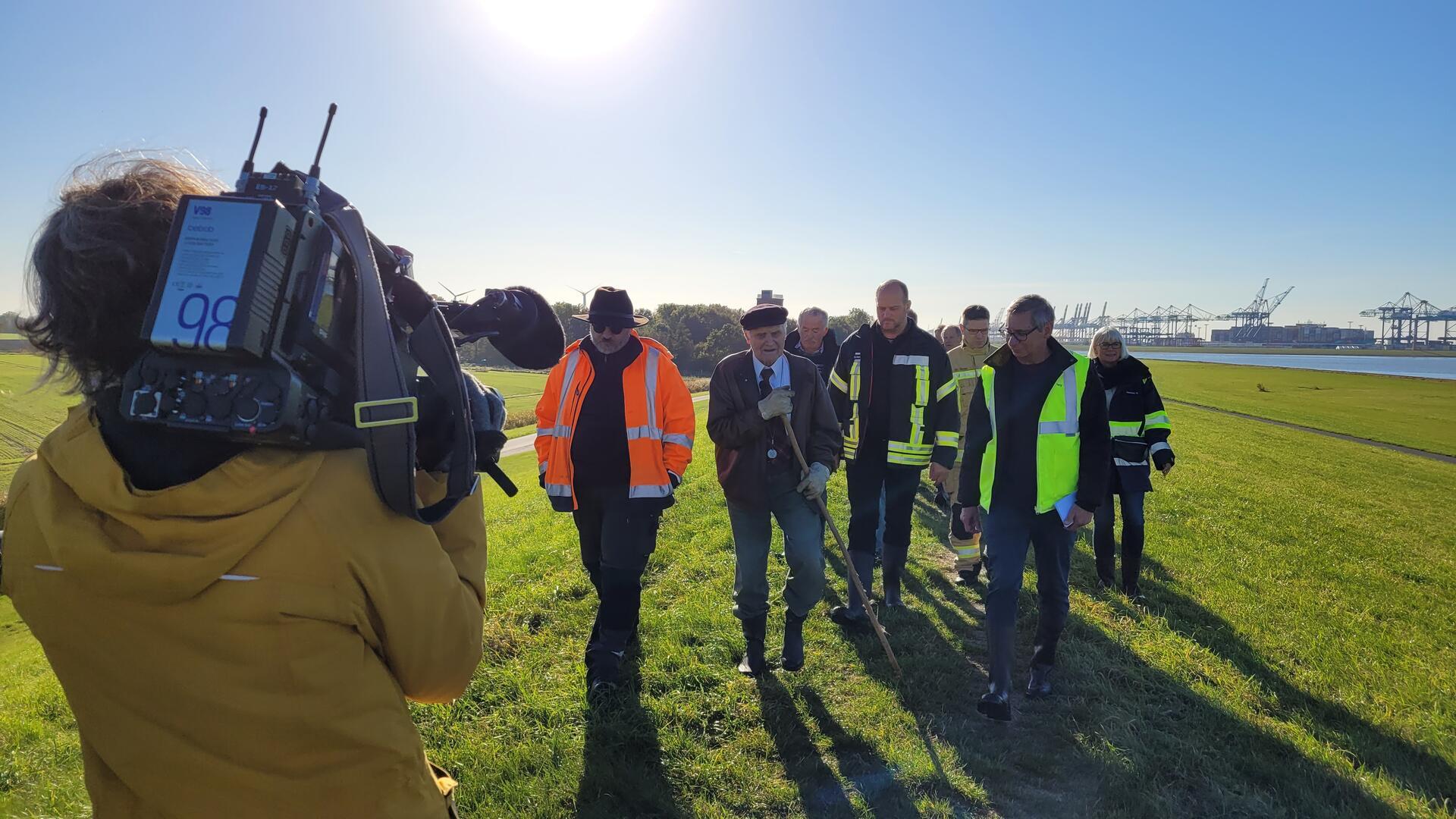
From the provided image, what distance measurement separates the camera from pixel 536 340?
176cm

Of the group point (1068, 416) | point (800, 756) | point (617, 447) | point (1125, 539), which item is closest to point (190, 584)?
point (800, 756)

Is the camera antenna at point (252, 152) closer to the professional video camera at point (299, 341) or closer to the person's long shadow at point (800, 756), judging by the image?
the professional video camera at point (299, 341)

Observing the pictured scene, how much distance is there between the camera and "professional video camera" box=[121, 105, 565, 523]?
3.39 feet

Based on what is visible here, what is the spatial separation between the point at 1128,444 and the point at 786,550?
3498mm

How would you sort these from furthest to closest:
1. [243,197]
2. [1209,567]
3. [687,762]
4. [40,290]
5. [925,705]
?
[1209,567] < [925,705] < [687,762] < [40,290] < [243,197]

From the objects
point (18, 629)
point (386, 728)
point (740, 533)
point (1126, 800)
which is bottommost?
point (18, 629)

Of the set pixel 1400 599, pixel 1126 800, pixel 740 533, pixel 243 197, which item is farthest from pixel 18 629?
pixel 1400 599

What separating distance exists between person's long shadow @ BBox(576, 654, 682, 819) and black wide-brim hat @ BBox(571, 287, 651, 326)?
2.20m

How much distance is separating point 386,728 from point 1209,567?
25.0 feet

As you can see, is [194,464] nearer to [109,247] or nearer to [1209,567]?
[109,247]

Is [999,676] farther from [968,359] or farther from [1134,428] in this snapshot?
[968,359]

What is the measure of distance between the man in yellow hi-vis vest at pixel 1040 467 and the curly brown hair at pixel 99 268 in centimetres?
415

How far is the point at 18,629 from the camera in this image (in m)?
6.34

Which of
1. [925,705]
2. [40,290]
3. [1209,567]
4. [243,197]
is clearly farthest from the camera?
[1209,567]
